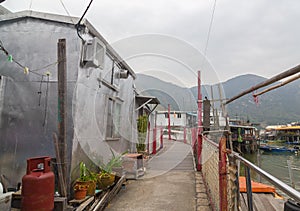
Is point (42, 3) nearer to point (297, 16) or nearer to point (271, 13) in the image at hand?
point (271, 13)

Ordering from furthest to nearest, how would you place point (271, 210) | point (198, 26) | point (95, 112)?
point (198, 26) < point (95, 112) < point (271, 210)

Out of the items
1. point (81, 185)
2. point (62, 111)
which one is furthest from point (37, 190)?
point (62, 111)

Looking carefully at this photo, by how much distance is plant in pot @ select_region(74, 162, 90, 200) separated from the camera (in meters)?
2.84

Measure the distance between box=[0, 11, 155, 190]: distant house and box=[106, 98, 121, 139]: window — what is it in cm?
85

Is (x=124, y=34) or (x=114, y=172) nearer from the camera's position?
(x=114, y=172)

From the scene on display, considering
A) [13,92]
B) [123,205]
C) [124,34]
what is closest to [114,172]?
[123,205]

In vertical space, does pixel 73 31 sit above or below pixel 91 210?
above

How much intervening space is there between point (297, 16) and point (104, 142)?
4.68 m

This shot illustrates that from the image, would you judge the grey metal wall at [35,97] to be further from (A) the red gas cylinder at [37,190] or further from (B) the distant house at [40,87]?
(A) the red gas cylinder at [37,190]

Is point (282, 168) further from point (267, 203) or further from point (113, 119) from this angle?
point (113, 119)

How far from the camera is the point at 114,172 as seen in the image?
4016 millimetres

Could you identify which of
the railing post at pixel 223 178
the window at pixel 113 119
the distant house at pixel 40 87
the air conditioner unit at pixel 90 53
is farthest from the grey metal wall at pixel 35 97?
the railing post at pixel 223 178

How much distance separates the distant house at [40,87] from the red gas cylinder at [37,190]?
2.24ft

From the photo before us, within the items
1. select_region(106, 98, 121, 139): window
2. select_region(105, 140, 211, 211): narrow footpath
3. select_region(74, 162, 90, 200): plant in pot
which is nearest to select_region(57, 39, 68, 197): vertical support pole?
select_region(74, 162, 90, 200): plant in pot
